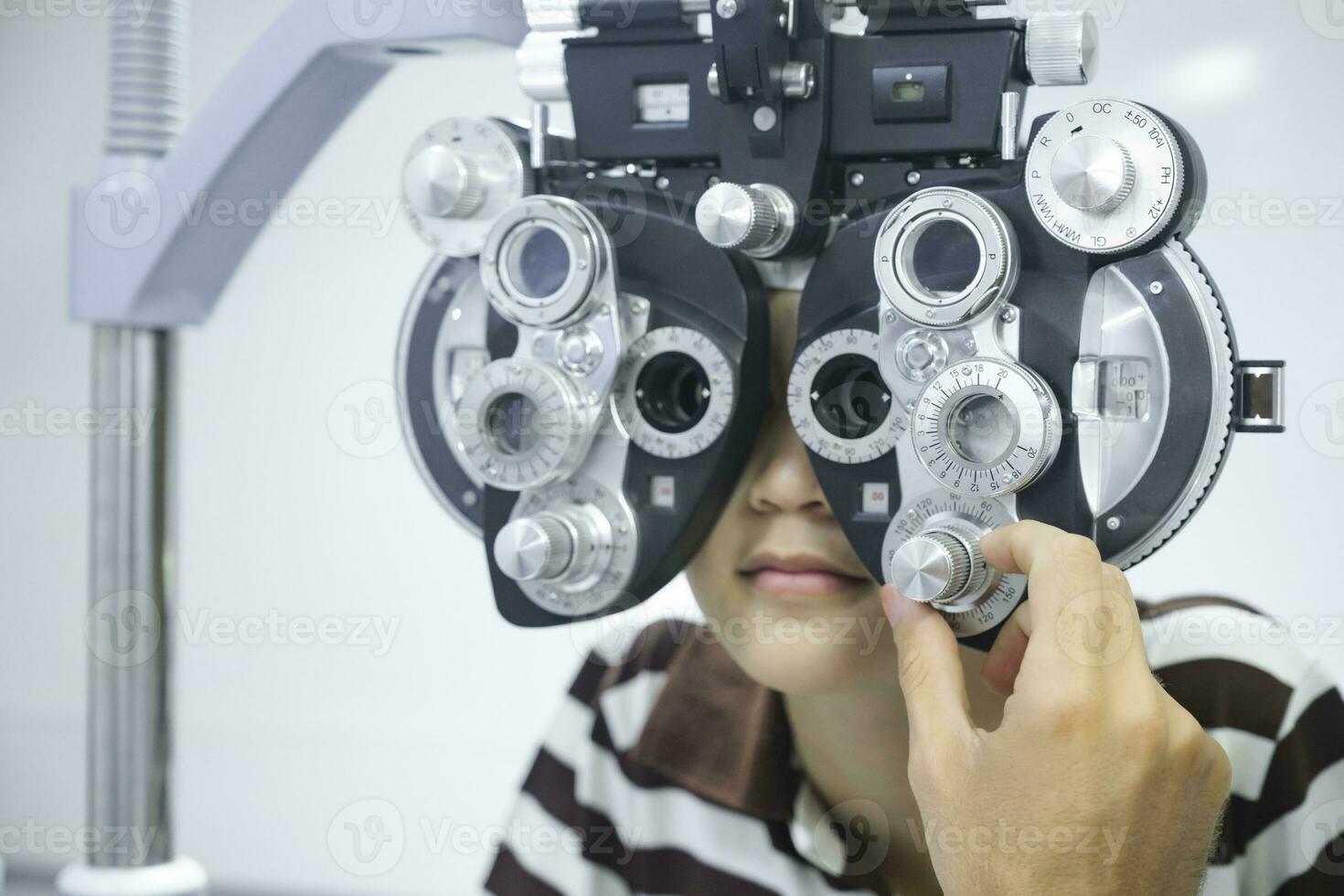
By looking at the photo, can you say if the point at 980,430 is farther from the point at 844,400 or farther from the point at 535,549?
the point at 535,549

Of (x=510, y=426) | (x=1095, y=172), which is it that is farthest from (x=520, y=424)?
(x=1095, y=172)

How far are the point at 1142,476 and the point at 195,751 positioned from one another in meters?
→ 1.22

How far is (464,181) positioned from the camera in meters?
0.60

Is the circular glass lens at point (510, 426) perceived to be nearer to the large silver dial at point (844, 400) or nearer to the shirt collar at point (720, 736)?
the large silver dial at point (844, 400)

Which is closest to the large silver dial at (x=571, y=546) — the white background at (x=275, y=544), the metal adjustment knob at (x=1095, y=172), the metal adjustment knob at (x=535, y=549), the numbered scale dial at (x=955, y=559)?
the metal adjustment knob at (x=535, y=549)

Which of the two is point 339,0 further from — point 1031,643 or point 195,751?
point 195,751

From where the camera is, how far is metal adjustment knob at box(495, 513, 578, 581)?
57cm

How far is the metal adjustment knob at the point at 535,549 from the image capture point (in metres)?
0.57

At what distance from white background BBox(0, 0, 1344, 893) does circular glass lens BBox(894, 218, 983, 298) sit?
742 mm

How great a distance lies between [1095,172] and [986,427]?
0.31 feet

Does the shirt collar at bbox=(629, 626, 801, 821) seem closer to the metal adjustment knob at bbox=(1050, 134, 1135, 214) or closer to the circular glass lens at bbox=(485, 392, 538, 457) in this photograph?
the circular glass lens at bbox=(485, 392, 538, 457)

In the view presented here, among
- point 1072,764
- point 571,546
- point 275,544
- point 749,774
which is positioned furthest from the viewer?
point 275,544

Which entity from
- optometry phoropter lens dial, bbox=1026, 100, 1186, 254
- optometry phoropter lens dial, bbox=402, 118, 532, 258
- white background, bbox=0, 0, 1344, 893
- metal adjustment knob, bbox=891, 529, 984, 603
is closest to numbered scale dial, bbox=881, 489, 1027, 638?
metal adjustment knob, bbox=891, 529, 984, 603

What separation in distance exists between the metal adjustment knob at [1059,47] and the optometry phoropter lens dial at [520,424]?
0.70 ft
